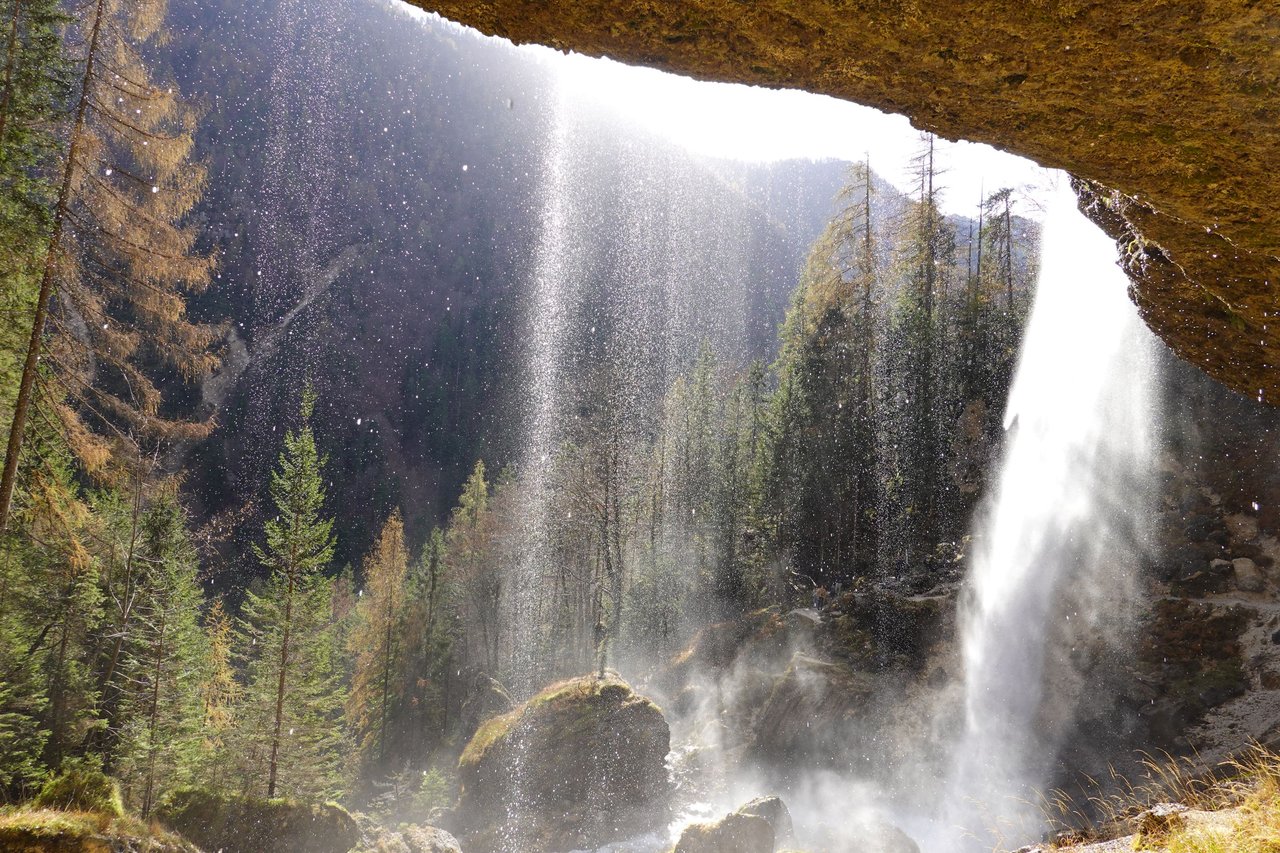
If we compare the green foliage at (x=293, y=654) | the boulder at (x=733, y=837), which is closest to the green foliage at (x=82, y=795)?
the green foliage at (x=293, y=654)

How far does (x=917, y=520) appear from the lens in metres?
20.6

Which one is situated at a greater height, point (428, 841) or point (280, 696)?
point (280, 696)

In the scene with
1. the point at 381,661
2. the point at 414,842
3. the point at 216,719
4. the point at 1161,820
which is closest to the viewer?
the point at 1161,820

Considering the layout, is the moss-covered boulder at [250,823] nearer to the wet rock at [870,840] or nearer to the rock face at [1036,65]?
the wet rock at [870,840]

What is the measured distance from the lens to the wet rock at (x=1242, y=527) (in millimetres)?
12977

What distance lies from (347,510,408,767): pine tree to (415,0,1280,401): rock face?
29.7 meters

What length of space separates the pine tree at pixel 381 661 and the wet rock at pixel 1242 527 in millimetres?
28830

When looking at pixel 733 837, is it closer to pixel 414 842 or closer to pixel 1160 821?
pixel 414 842

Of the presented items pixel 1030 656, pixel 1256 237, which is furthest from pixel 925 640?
pixel 1256 237

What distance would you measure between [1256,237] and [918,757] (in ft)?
47.9

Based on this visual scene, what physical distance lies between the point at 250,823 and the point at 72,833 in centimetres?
677

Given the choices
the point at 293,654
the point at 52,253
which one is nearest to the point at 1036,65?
the point at 52,253

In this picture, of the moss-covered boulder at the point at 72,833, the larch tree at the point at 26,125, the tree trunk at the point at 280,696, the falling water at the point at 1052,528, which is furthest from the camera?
the tree trunk at the point at 280,696

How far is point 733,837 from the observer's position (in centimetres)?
1177
